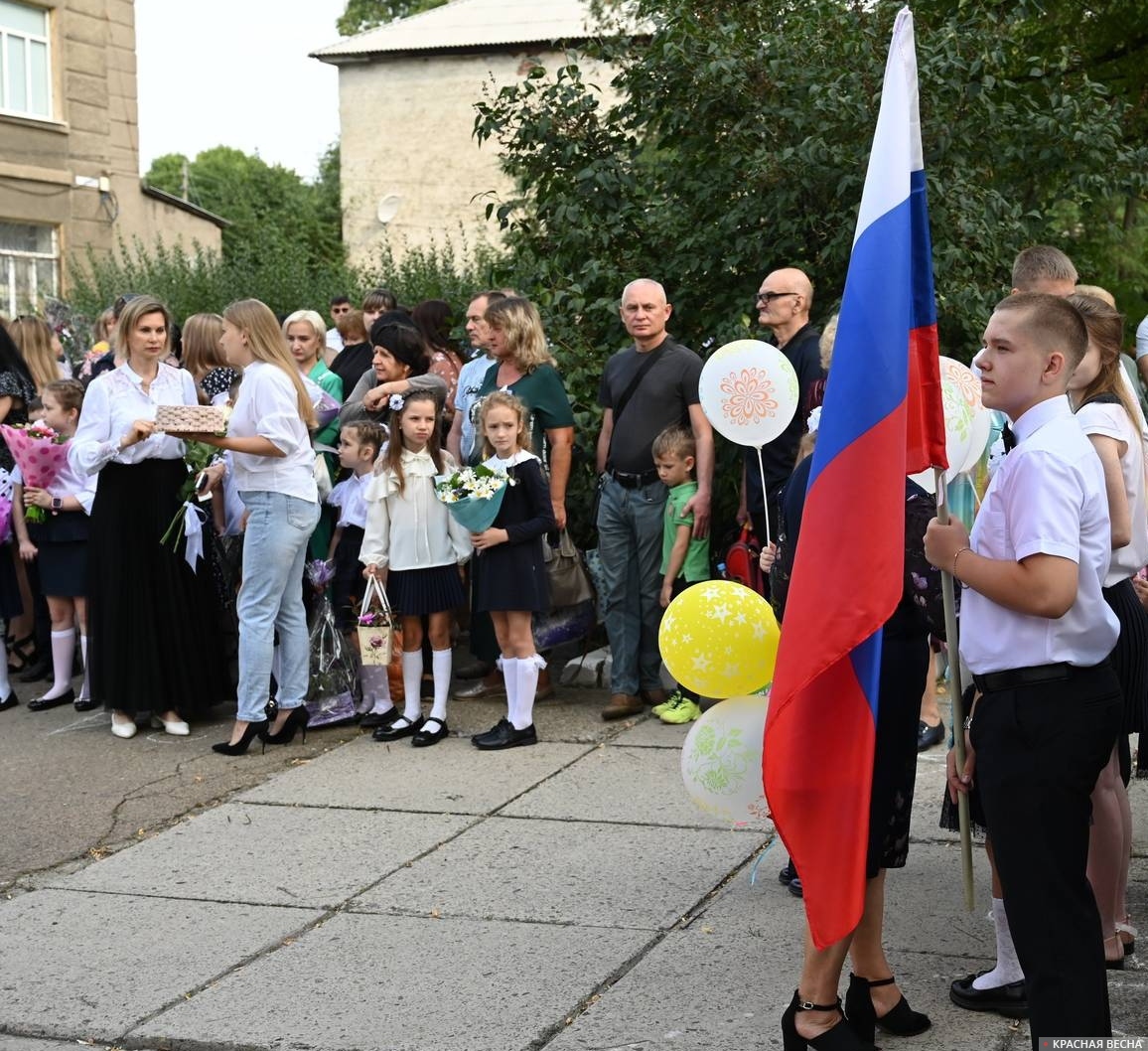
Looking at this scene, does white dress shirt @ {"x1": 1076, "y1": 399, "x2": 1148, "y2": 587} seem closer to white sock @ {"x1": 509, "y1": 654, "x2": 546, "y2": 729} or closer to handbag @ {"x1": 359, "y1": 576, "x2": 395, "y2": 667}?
white sock @ {"x1": 509, "y1": 654, "x2": 546, "y2": 729}

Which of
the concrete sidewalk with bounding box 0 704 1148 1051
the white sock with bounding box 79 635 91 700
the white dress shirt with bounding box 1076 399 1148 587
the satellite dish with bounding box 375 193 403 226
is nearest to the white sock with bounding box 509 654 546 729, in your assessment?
the concrete sidewalk with bounding box 0 704 1148 1051

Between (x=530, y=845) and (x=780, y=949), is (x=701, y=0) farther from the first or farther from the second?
(x=780, y=949)

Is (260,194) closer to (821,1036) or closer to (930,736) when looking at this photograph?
(930,736)

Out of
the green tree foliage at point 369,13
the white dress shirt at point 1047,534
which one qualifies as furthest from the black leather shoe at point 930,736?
the green tree foliage at point 369,13

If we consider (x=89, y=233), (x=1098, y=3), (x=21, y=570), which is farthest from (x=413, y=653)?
(x=89, y=233)

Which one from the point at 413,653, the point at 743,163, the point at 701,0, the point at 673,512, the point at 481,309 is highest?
the point at 701,0

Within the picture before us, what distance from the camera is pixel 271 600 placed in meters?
7.53

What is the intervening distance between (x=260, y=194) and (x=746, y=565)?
45.3 m

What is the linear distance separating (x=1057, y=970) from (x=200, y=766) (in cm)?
485

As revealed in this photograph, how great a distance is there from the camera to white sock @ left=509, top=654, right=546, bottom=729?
24.3 feet

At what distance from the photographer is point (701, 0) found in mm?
9445

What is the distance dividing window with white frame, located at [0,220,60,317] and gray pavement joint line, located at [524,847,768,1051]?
22222mm

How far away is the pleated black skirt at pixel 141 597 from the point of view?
7816 mm

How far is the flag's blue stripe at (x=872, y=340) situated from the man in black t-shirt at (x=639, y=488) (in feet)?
13.3
